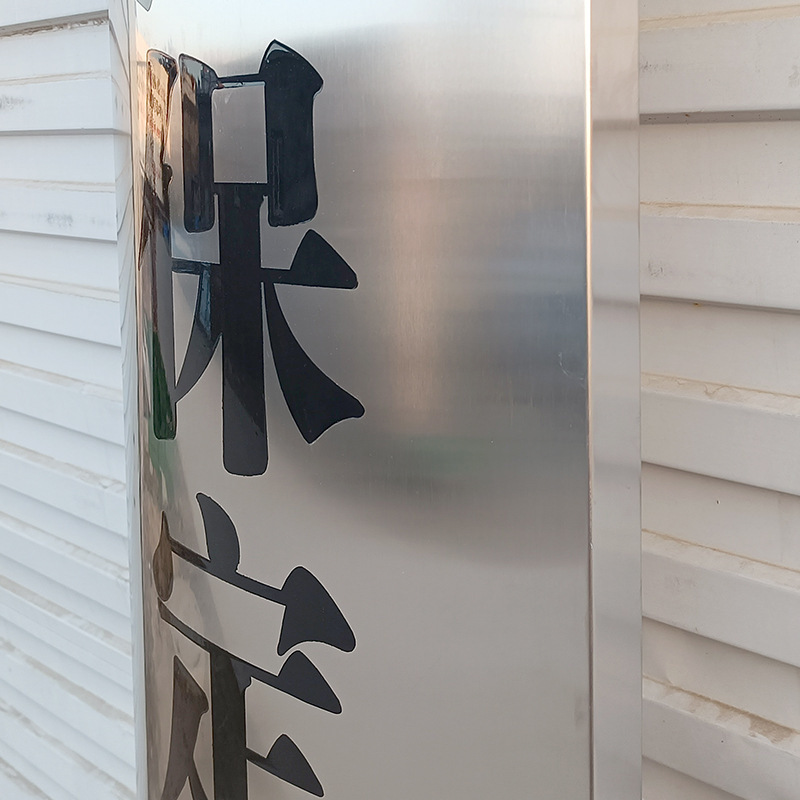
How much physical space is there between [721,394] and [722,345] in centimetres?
4

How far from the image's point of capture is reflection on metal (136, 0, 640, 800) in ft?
1.93

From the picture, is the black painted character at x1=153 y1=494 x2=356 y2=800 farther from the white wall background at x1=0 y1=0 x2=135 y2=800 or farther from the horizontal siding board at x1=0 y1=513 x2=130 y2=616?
the horizontal siding board at x1=0 y1=513 x2=130 y2=616

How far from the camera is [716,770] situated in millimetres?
850

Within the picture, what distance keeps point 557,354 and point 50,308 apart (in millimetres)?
1299

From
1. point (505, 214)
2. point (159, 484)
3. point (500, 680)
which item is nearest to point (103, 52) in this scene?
point (159, 484)

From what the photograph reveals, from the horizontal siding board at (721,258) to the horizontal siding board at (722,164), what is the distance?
0.05ft

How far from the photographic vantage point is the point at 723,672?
0.84 meters

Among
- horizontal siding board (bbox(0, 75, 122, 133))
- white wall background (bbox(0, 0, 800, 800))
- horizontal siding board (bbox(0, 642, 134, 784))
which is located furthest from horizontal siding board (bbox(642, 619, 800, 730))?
horizontal siding board (bbox(0, 642, 134, 784))

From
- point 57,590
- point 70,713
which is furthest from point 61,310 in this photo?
point 70,713

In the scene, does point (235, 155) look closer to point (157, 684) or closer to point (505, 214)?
point (505, 214)

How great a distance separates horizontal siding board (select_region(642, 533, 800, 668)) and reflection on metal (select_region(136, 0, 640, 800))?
214mm

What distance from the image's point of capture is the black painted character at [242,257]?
2.40ft

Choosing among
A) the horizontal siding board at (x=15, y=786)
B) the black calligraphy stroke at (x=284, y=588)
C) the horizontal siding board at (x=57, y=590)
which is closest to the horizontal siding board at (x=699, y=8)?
the black calligraphy stroke at (x=284, y=588)

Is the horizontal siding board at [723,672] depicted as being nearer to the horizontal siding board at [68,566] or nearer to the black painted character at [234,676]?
the black painted character at [234,676]
